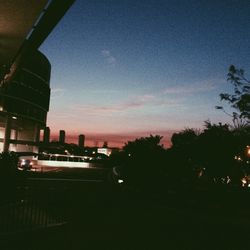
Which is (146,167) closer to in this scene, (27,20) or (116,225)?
(116,225)

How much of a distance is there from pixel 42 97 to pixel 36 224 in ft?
186

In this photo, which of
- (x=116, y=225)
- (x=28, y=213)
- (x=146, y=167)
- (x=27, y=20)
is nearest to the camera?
(x=27, y=20)

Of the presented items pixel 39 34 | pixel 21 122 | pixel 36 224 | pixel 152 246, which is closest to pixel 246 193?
pixel 152 246

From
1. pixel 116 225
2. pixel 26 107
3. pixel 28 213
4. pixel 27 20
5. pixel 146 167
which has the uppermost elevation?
pixel 26 107

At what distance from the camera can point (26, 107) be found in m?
58.3

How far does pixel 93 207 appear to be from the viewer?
→ 1413cm

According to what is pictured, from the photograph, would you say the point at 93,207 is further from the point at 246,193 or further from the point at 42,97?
the point at 42,97

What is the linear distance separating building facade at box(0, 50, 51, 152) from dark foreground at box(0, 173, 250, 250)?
1650 inches

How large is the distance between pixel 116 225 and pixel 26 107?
51.1m

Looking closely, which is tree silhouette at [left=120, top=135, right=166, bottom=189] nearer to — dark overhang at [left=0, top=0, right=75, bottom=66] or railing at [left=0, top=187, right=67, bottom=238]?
railing at [left=0, top=187, right=67, bottom=238]

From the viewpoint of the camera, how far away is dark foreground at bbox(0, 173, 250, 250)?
8406 millimetres

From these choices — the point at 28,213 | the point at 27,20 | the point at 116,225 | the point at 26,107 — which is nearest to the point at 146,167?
the point at 116,225

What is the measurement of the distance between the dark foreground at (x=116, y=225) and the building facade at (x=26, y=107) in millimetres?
41901

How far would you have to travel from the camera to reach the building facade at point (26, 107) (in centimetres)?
5328
